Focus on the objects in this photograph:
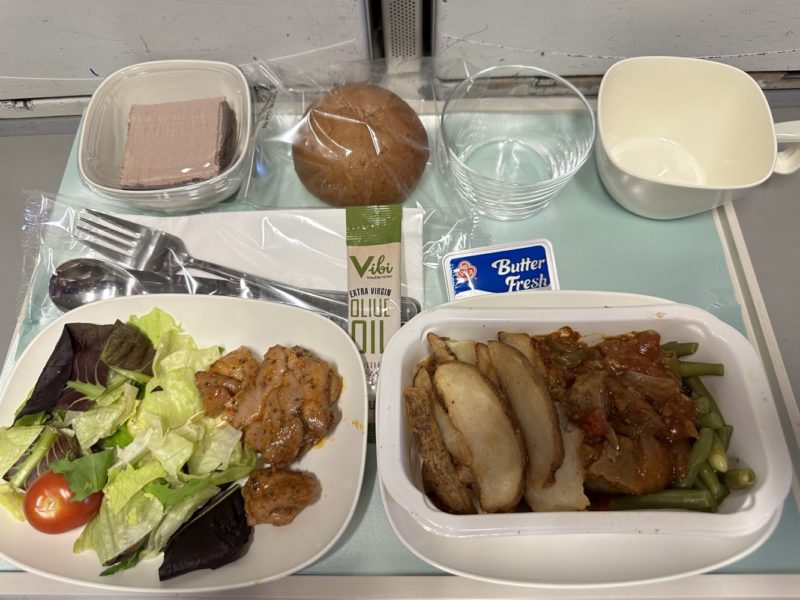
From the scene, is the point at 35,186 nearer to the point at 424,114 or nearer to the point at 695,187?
the point at 424,114

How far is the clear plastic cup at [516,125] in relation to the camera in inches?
65.1

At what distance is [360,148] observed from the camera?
145cm

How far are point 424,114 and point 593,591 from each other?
143cm

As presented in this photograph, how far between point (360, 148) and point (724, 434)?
1.10 metres

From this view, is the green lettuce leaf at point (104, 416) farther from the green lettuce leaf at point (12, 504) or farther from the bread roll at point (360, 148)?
the bread roll at point (360, 148)

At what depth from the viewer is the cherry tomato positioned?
1159 mm

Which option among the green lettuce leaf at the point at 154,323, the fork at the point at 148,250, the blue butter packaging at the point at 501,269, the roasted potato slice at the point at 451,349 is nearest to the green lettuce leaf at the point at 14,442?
the green lettuce leaf at the point at 154,323

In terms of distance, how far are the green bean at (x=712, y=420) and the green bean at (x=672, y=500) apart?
0.46 ft

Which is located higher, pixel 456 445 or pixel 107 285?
pixel 107 285

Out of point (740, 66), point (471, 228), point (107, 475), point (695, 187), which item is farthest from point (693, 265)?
point (107, 475)

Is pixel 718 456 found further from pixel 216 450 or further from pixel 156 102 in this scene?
pixel 156 102

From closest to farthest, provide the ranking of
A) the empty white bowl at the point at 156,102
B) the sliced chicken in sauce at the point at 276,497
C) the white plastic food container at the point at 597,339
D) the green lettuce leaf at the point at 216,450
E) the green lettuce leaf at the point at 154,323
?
the white plastic food container at the point at 597,339 → the sliced chicken in sauce at the point at 276,497 → the green lettuce leaf at the point at 216,450 → the green lettuce leaf at the point at 154,323 → the empty white bowl at the point at 156,102

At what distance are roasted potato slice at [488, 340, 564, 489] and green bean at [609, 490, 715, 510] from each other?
17cm

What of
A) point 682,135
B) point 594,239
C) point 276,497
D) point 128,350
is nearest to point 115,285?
point 128,350
